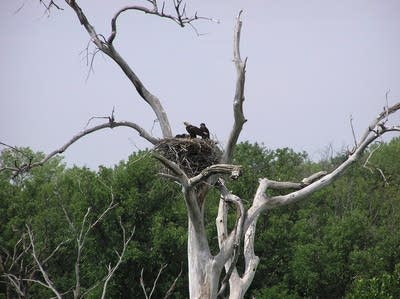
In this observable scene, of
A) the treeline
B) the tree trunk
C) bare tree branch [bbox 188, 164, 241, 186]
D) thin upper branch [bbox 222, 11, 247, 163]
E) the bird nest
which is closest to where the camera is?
bare tree branch [bbox 188, 164, 241, 186]

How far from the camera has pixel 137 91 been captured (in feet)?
39.0

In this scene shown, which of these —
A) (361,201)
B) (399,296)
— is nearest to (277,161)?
(361,201)

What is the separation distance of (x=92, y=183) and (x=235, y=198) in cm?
2379

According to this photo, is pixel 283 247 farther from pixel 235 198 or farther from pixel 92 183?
pixel 235 198

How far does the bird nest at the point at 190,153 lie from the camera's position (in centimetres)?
1141

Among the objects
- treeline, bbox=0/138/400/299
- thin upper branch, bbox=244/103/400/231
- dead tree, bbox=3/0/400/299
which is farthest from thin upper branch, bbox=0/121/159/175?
treeline, bbox=0/138/400/299

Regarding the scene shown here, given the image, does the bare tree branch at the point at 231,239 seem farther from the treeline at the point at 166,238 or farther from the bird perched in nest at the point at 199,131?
the treeline at the point at 166,238

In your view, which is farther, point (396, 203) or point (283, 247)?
point (396, 203)

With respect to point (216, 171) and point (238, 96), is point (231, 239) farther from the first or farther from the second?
point (238, 96)

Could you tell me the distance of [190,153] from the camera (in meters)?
11.6

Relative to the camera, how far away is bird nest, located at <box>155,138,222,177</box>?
1141 cm

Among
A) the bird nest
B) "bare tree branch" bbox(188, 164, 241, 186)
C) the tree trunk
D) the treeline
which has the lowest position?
the tree trunk

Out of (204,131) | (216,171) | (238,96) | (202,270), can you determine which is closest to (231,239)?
(202,270)

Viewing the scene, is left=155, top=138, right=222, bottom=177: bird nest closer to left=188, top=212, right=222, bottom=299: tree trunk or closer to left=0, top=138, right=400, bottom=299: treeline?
left=188, top=212, right=222, bottom=299: tree trunk
